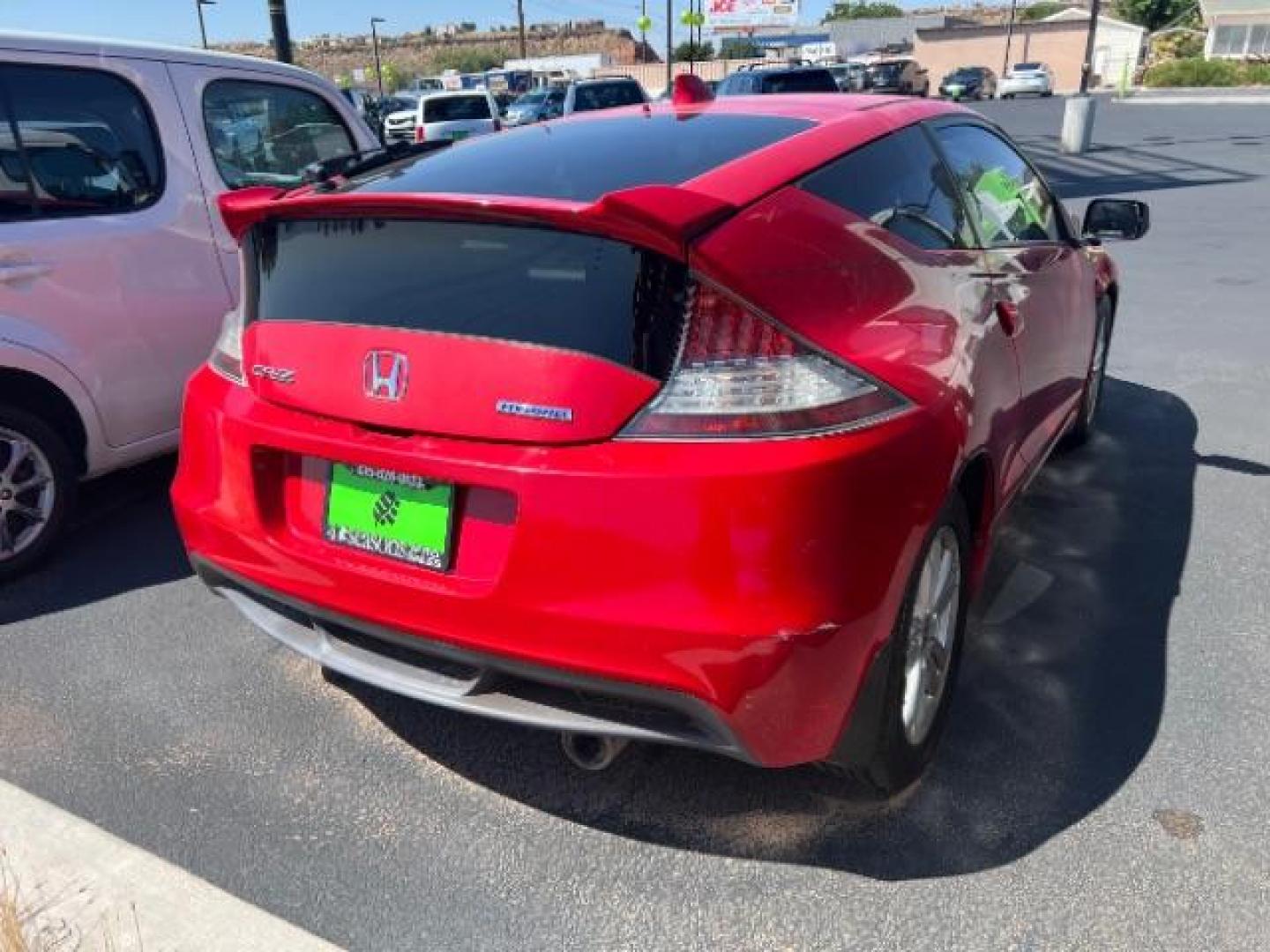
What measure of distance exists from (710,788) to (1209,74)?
50458 mm

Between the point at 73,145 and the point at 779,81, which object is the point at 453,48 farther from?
the point at 73,145

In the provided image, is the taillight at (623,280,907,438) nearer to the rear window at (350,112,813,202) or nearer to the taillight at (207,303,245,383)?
the rear window at (350,112,813,202)

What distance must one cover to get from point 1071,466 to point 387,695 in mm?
3258

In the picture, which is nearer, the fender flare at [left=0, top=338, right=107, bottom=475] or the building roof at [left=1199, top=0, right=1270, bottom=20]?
the fender flare at [left=0, top=338, right=107, bottom=475]

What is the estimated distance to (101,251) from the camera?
3.89m

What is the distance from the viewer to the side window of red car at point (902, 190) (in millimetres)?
2488

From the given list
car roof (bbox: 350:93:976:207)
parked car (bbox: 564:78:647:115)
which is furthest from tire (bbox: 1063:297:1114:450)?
parked car (bbox: 564:78:647:115)

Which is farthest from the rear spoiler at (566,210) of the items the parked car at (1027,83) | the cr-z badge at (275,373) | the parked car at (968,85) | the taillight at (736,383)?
the parked car at (1027,83)

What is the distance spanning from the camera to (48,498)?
3906mm

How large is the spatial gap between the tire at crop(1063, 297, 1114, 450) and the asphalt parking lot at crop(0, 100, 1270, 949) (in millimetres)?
745

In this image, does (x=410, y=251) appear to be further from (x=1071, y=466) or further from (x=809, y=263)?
(x=1071, y=466)

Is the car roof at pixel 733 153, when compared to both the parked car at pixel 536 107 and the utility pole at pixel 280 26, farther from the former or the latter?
the parked car at pixel 536 107

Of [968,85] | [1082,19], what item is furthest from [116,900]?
[1082,19]

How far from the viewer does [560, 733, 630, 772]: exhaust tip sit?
2.60m
